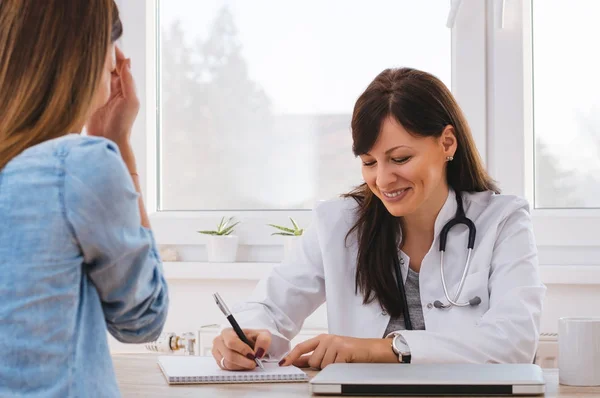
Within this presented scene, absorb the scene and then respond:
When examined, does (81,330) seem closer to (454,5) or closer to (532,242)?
(532,242)

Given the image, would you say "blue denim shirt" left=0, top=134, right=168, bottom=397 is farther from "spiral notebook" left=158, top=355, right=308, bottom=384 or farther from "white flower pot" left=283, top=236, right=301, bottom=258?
"white flower pot" left=283, top=236, right=301, bottom=258

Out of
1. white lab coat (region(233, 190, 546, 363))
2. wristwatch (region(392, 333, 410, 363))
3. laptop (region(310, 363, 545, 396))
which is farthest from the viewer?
white lab coat (region(233, 190, 546, 363))

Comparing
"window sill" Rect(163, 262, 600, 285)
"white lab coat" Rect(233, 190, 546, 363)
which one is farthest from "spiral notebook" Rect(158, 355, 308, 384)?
"window sill" Rect(163, 262, 600, 285)

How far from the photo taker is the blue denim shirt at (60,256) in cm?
82

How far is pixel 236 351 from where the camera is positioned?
62.7 inches

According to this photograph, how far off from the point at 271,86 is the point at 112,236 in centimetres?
211

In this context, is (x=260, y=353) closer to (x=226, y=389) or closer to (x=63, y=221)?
(x=226, y=389)

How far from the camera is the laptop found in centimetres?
129

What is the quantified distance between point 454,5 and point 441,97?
77cm

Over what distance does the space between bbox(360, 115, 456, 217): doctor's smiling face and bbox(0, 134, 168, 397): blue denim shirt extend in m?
1.11

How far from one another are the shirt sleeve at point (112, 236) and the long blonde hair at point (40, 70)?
0.07 meters

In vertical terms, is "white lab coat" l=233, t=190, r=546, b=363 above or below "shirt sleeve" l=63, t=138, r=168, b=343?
below

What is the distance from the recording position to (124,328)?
948 millimetres

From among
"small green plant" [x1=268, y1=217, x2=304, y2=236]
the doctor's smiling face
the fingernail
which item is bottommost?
the fingernail
